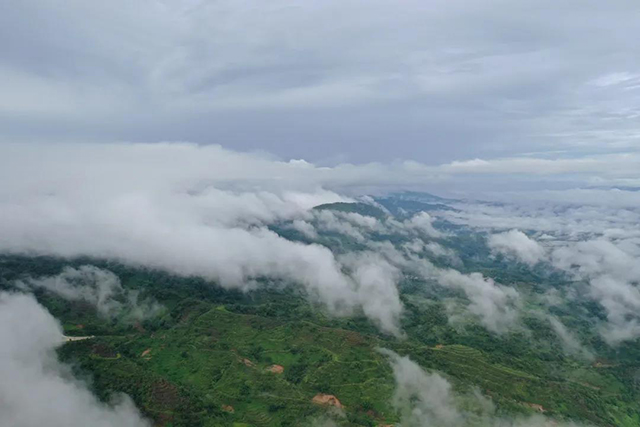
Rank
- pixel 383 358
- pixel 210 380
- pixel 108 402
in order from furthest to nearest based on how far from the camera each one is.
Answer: pixel 383 358 → pixel 210 380 → pixel 108 402

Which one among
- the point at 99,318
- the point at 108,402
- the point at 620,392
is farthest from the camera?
the point at 99,318

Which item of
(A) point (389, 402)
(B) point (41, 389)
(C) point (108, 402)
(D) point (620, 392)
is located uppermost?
(B) point (41, 389)

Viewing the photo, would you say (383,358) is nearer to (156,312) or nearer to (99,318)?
(156,312)

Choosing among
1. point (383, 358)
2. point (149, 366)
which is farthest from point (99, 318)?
point (383, 358)

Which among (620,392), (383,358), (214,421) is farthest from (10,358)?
(620,392)

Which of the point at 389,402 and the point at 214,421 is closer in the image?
the point at 214,421

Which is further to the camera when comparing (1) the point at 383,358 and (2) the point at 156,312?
(2) the point at 156,312

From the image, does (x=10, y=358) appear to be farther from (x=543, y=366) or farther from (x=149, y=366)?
(x=543, y=366)

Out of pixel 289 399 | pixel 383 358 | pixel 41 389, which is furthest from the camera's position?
pixel 383 358

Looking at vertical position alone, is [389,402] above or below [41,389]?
below
